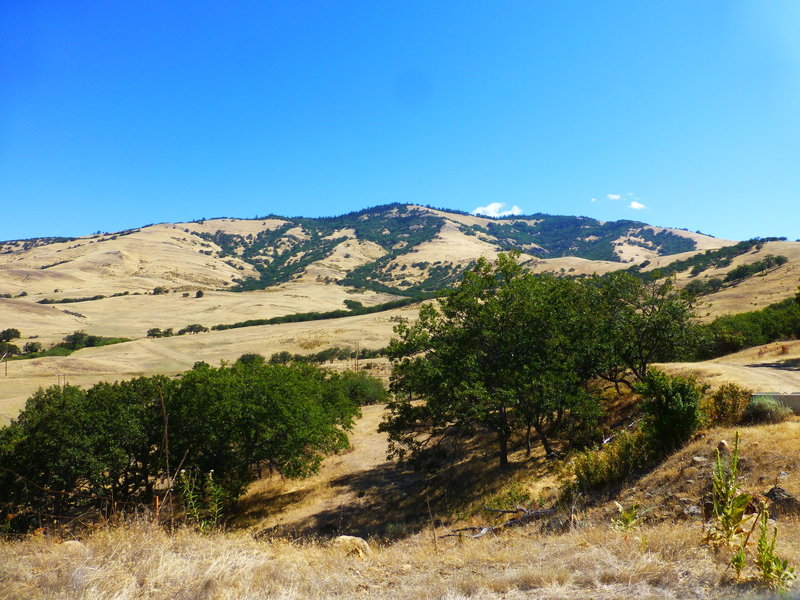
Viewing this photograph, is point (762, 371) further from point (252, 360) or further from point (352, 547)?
point (252, 360)

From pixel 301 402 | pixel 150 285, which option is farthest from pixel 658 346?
pixel 150 285

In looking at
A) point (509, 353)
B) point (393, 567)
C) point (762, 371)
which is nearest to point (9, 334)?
point (509, 353)

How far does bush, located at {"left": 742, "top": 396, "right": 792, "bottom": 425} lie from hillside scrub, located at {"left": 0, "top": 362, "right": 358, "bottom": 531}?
17.8 metres

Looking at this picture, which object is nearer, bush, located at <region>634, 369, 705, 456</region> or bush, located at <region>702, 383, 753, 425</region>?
bush, located at <region>634, 369, 705, 456</region>

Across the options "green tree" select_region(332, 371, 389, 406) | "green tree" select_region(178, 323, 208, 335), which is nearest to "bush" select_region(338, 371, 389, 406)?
"green tree" select_region(332, 371, 389, 406)

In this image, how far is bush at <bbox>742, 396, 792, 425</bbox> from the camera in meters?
12.4

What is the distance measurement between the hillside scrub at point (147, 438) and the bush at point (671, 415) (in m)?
15.4

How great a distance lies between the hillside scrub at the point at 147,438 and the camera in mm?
18312

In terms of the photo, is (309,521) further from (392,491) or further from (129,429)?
(129,429)

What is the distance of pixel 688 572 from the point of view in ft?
18.2

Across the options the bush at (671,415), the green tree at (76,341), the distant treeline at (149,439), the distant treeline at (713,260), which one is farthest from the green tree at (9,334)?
the distant treeline at (713,260)

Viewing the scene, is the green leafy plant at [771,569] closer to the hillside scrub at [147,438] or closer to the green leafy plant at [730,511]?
Answer: the green leafy plant at [730,511]

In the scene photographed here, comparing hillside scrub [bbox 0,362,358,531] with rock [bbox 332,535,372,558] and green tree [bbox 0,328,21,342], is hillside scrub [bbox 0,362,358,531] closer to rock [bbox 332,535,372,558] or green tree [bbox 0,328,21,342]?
rock [bbox 332,535,372,558]

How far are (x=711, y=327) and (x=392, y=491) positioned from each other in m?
20.8
